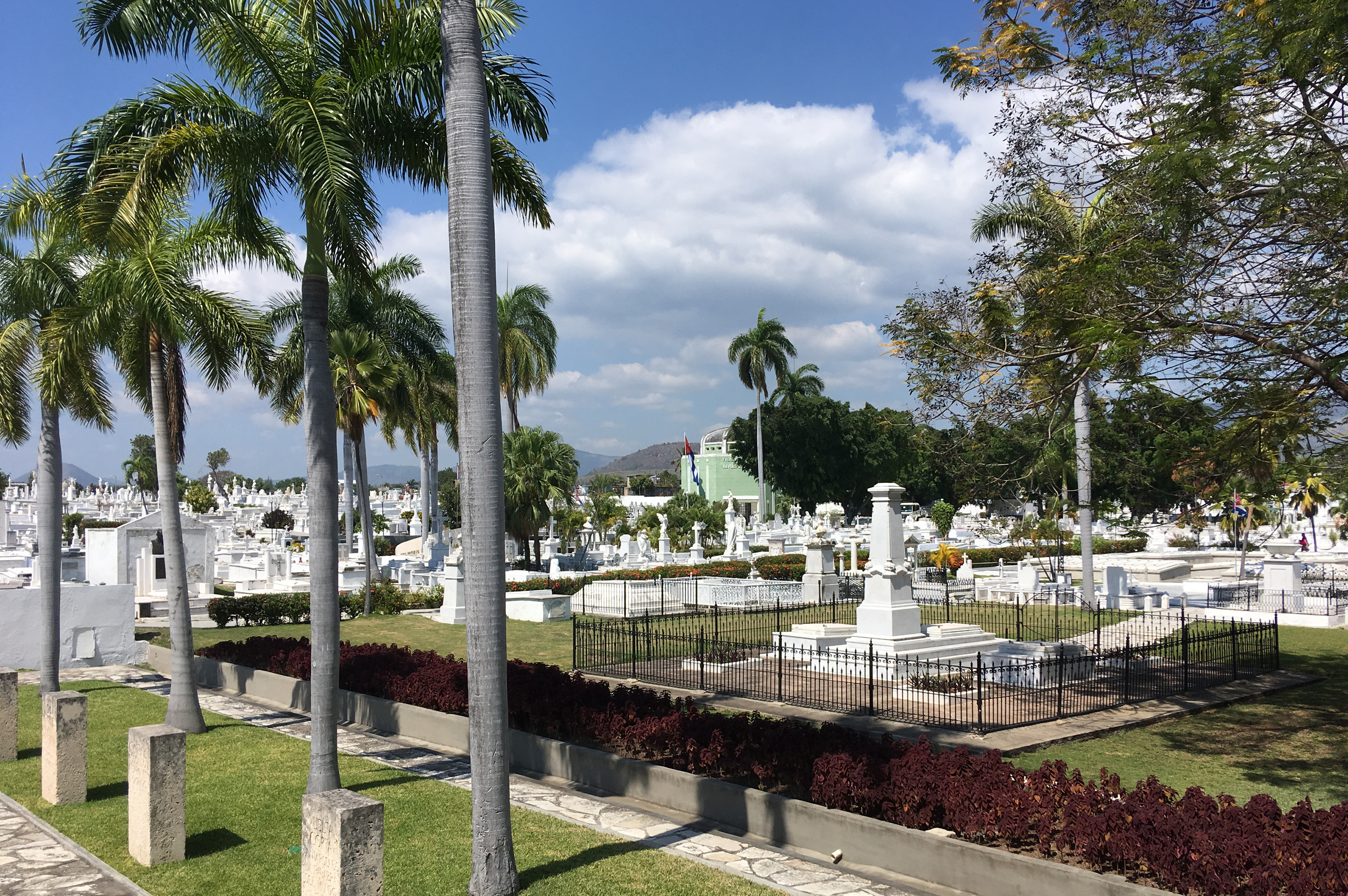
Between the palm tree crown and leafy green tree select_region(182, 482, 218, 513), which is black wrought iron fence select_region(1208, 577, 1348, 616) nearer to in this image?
the palm tree crown

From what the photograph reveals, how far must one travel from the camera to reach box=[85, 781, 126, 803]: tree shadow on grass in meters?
9.47

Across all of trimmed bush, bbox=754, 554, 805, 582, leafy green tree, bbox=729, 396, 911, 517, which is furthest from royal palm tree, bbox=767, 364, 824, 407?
trimmed bush, bbox=754, 554, 805, 582

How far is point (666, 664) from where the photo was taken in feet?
59.2

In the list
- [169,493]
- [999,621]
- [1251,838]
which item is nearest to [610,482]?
[999,621]

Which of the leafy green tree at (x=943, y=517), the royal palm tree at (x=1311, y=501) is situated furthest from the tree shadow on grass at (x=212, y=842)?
the leafy green tree at (x=943, y=517)

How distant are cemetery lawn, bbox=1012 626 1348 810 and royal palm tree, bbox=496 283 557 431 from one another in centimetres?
3061

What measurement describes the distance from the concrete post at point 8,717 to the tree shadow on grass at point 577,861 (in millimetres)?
7717

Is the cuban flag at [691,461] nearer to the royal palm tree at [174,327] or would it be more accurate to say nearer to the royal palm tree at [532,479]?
the royal palm tree at [532,479]

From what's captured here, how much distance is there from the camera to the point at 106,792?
9727 millimetres

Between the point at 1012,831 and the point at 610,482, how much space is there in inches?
4463

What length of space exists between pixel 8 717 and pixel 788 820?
9.37 meters

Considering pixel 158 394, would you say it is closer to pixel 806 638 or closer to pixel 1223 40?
pixel 806 638

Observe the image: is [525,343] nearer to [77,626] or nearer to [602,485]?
[77,626]

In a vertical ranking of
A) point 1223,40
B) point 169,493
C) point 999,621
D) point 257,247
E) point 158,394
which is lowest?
point 999,621
